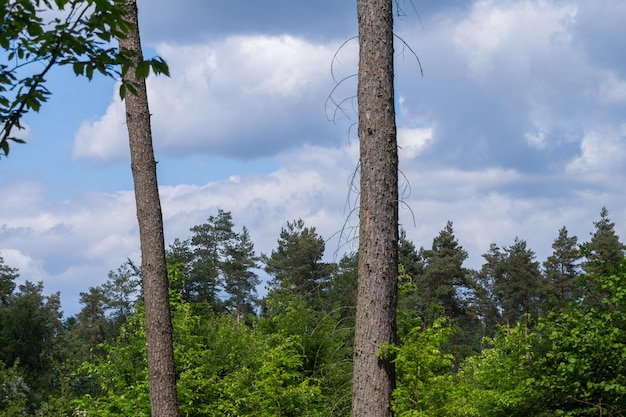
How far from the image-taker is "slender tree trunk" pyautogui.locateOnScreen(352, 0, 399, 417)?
649cm

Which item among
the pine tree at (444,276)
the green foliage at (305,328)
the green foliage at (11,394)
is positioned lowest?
the green foliage at (11,394)

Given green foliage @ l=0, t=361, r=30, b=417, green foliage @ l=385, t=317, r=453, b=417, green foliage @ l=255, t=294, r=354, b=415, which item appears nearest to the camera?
green foliage @ l=385, t=317, r=453, b=417

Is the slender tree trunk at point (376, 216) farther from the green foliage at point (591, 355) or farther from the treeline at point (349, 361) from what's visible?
the green foliage at point (591, 355)

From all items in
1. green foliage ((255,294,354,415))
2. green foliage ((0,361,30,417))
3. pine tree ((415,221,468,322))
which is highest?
pine tree ((415,221,468,322))

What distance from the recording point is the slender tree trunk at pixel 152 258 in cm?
830

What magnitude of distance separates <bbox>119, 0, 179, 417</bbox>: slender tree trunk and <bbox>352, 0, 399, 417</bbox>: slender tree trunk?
8.40 feet

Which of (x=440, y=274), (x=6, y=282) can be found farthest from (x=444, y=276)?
(x=6, y=282)

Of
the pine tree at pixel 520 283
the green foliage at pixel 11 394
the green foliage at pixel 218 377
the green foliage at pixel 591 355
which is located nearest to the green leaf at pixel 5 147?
the green foliage at pixel 591 355

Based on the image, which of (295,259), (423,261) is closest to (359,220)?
(295,259)

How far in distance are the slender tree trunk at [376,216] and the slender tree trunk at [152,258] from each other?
2559 mm

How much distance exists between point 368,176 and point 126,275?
57923mm

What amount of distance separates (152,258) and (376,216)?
285cm

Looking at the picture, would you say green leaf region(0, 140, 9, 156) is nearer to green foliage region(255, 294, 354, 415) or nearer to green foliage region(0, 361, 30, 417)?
green foliage region(255, 294, 354, 415)

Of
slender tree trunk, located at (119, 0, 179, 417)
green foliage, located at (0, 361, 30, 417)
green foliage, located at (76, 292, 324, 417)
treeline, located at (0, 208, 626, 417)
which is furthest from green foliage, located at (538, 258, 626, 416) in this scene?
green foliage, located at (0, 361, 30, 417)
